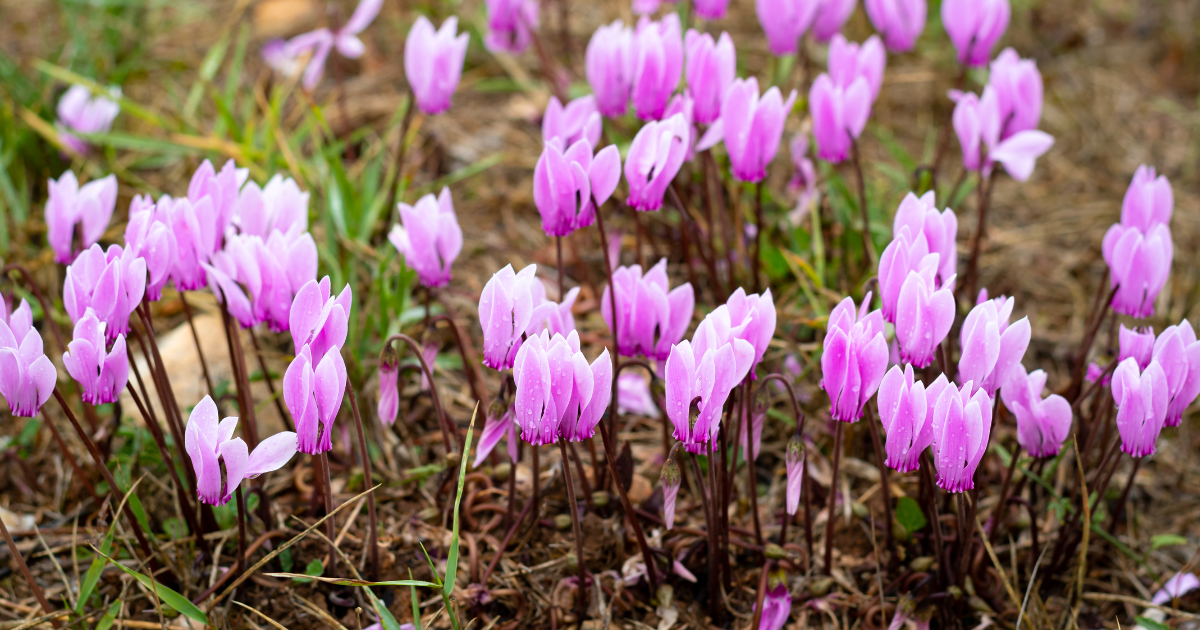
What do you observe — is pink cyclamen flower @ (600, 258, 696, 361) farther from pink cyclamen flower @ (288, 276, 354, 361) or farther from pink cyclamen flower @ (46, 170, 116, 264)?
pink cyclamen flower @ (46, 170, 116, 264)

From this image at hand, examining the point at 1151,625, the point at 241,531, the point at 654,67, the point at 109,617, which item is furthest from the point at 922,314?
the point at 109,617

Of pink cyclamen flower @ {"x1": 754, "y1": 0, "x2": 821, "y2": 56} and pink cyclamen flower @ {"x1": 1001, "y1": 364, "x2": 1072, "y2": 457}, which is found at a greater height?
pink cyclamen flower @ {"x1": 754, "y1": 0, "x2": 821, "y2": 56}

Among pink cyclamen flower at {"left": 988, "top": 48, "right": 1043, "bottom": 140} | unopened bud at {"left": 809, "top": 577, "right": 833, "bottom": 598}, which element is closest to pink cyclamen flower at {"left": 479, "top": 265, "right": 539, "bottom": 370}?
unopened bud at {"left": 809, "top": 577, "right": 833, "bottom": 598}

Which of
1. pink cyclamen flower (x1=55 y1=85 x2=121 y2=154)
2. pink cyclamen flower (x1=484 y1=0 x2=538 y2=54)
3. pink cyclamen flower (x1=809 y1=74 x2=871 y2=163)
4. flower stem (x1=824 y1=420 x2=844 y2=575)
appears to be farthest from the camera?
pink cyclamen flower (x1=55 y1=85 x2=121 y2=154)

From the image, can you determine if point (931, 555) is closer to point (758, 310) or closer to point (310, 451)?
point (758, 310)

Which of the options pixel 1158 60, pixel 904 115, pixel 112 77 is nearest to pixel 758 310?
pixel 904 115
